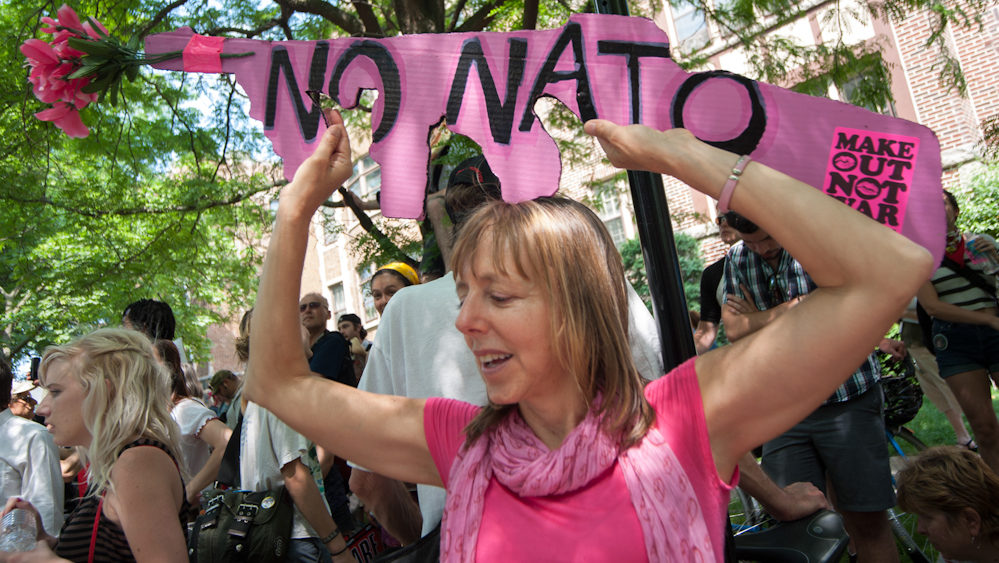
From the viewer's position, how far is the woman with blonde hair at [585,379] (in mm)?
1313

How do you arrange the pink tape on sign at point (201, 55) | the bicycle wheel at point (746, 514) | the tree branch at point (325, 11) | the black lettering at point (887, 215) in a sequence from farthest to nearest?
the tree branch at point (325, 11)
the bicycle wheel at point (746, 514)
the pink tape on sign at point (201, 55)
the black lettering at point (887, 215)

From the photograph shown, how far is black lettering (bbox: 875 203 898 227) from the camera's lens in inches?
69.0

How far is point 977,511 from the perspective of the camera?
2764 millimetres

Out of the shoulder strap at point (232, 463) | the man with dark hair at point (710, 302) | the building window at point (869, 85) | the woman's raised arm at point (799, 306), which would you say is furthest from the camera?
the building window at point (869, 85)

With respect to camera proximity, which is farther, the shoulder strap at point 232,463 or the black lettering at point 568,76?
the shoulder strap at point 232,463

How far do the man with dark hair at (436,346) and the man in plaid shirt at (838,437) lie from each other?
1.21 meters

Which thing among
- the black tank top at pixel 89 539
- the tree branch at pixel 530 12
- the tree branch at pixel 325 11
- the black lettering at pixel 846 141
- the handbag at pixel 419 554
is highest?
the tree branch at pixel 325 11

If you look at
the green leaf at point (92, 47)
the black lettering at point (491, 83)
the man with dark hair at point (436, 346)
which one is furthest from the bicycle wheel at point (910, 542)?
the green leaf at point (92, 47)

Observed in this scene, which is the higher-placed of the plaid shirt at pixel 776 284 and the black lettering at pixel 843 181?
the black lettering at pixel 843 181

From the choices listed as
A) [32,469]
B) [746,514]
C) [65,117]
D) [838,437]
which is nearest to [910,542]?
[746,514]

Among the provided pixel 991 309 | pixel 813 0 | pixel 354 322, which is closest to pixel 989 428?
pixel 991 309

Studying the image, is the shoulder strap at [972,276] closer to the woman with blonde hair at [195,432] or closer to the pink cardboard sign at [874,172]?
the pink cardboard sign at [874,172]

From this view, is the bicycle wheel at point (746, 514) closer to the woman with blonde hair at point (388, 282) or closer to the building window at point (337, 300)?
the woman with blonde hair at point (388, 282)

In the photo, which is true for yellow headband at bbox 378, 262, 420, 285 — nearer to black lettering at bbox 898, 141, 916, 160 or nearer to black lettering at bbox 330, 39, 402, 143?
black lettering at bbox 330, 39, 402, 143
